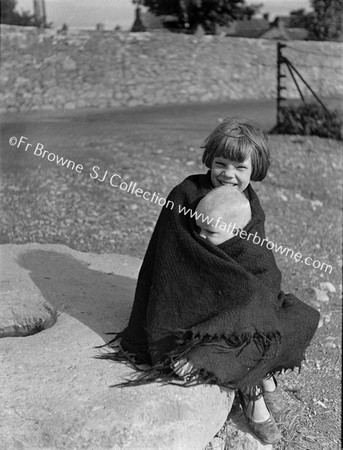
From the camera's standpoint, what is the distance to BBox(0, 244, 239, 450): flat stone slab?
2.12 meters

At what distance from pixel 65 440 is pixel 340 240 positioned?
172 inches

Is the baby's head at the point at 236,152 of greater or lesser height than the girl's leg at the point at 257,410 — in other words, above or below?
above

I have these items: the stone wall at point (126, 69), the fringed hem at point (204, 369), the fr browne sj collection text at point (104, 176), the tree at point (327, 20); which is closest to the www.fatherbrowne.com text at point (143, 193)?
the fr browne sj collection text at point (104, 176)

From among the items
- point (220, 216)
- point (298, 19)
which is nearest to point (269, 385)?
point (220, 216)

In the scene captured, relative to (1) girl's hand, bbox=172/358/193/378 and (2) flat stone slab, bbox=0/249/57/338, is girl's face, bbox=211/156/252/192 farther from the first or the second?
(2) flat stone slab, bbox=0/249/57/338

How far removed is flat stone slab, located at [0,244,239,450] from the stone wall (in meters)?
9.46

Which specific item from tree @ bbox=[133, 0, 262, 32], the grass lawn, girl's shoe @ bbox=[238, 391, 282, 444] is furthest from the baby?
tree @ bbox=[133, 0, 262, 32]

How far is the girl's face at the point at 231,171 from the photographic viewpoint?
2475 mm

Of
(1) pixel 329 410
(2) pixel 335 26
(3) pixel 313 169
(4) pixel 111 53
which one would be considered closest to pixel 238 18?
(2) pixel 335 26

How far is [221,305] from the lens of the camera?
2.36 metres

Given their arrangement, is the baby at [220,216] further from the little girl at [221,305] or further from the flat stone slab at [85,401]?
the flat stone slab at [85,401]

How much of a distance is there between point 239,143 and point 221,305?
63 centimetres

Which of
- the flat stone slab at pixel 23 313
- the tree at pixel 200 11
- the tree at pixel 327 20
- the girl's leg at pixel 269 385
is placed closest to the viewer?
the girl's leg at pixel 269 385

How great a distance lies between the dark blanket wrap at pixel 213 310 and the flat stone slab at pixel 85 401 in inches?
4.3
